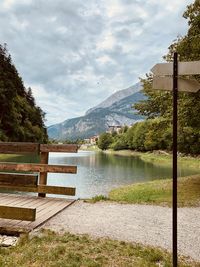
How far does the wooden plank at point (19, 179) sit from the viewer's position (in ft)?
27.3

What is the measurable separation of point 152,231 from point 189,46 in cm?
1138

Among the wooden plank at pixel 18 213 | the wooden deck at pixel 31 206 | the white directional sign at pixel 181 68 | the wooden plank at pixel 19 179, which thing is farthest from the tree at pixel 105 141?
the white directional sign at pixel 181 68

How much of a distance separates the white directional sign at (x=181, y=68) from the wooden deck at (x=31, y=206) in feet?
16.6

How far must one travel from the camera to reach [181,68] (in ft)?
19.4

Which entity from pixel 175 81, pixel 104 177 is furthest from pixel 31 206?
pixel 104 177

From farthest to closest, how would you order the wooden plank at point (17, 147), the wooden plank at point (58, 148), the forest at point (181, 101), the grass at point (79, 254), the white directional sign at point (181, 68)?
the forest at point (181, 101) < the wooden plank at point (58, 148) < the wooden plank at point (17, 147) < the white directional sign at point (181, 68) < the grass at point (79, 254)

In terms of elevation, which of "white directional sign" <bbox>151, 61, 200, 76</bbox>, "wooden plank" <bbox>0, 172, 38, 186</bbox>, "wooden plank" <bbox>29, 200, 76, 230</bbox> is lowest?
"wooden plank" <bbox>29, 200, 76, 230</bbox>

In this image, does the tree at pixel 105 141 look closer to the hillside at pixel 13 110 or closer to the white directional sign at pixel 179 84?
the hillside at pixel 13 110

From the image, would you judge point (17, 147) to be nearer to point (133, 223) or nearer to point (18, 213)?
point (18, 213)

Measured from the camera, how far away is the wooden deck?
7.51m

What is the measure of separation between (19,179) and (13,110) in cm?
6875

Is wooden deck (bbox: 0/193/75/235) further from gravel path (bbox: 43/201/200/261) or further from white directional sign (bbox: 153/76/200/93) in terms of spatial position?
white directional sign (bbox: 153/76/200/93)

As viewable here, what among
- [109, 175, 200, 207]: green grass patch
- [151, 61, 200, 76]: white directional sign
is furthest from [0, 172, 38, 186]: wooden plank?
[109, 175, 200, 207]: green grass patch

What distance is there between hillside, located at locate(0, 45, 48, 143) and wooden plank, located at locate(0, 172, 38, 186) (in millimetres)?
56766
